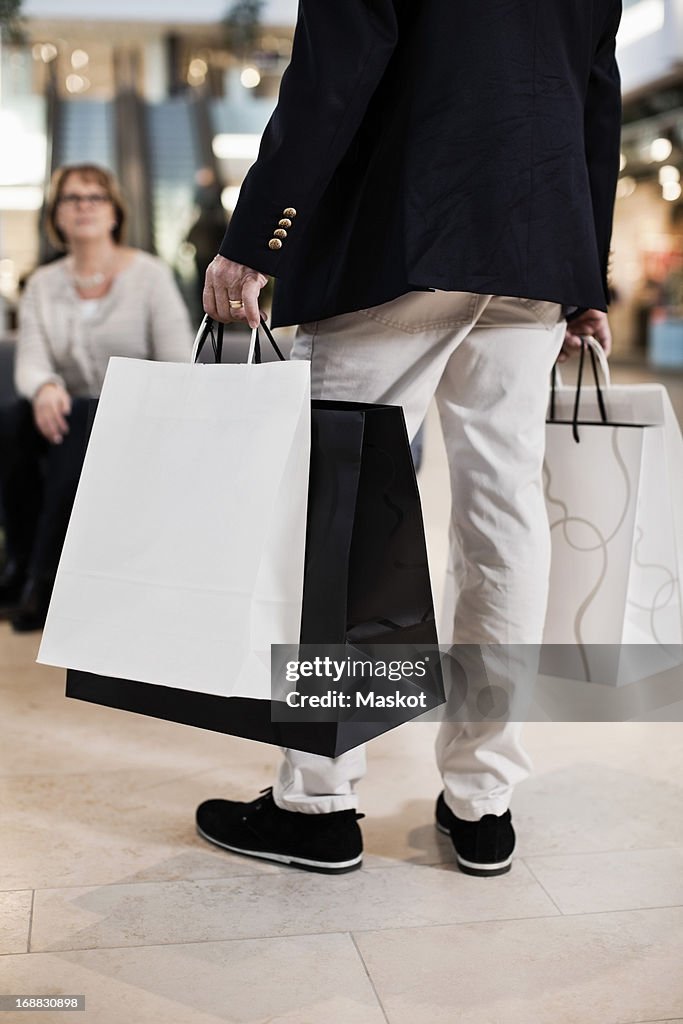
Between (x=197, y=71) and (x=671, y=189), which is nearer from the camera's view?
(x=197, y=71)

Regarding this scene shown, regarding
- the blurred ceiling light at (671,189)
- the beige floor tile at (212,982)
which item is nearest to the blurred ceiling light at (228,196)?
the blurred ceiling light at (671,189)

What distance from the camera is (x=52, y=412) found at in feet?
10.0

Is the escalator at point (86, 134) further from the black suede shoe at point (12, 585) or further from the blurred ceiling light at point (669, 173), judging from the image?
the black suede shoe at point (12, 585)

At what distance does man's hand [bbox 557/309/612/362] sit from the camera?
5.90 feet

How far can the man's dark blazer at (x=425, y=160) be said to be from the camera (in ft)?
4.46

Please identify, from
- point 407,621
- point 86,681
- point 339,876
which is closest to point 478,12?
point 407,621

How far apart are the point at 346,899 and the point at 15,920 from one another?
444 mm

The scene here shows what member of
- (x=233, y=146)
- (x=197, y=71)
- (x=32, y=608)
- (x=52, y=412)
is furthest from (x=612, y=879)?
(x=197, y=71)

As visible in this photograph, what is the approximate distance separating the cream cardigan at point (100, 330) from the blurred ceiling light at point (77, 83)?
13256mm

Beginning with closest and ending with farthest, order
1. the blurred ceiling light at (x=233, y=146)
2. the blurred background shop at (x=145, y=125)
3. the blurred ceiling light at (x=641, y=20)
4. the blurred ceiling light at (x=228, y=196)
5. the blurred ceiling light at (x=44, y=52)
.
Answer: the blurred ceiling light at (x=641, y=20) < the blurred ceiling light at (x=228, y=196) < the blurred background shop at (x=145, y=125) < the blurred ceiling light at (x=233, y=146) < the blurred ceiling light at (x=44, y=52)

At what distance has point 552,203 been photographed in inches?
58.1

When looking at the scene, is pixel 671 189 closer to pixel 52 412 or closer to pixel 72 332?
pixel 72 332

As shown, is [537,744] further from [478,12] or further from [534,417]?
[478,12]

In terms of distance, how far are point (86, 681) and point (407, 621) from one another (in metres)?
0.40
